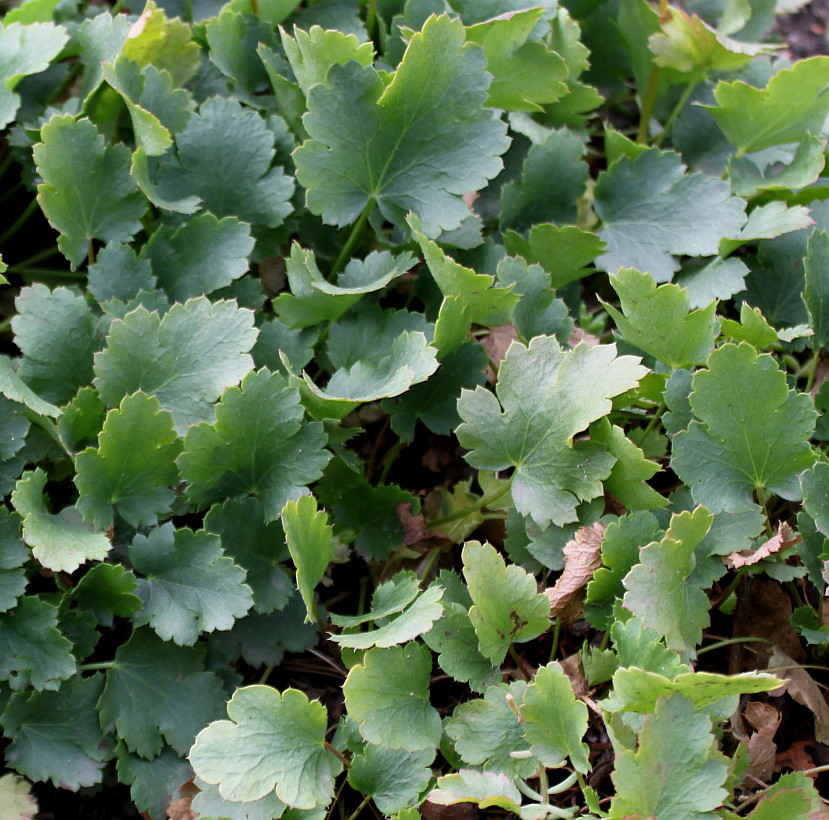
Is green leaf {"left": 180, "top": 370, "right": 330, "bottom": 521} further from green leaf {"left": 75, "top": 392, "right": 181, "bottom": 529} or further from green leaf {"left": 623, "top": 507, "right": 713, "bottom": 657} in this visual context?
green leaf {"left": 623, "top": 507, "right": 713, "bottom": 657}

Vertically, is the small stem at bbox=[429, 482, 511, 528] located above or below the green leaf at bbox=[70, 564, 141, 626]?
below

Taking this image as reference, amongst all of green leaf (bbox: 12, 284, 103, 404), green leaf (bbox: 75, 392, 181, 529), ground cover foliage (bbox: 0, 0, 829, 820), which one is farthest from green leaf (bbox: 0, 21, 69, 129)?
green leaf (bbox: 75, 392, 181, 529)

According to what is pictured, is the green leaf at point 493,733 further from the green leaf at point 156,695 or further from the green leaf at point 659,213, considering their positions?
the green leaf at point 659,213

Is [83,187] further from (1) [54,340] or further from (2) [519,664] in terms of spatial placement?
(2) [519,664]

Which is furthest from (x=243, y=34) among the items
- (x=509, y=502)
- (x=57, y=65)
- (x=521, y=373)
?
(x=509, y=502)

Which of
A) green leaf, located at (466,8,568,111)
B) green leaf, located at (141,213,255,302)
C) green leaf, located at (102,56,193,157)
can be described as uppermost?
green leaf, located at (102,56,193,157)

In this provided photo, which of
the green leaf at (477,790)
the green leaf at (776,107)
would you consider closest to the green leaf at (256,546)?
the green leaf at (477,790)

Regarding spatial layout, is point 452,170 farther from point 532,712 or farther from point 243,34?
point 532,712
